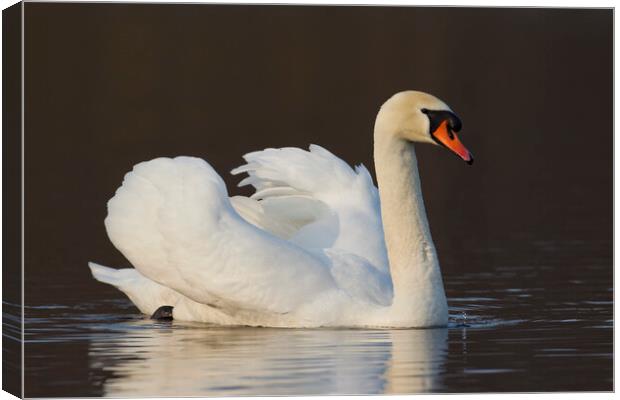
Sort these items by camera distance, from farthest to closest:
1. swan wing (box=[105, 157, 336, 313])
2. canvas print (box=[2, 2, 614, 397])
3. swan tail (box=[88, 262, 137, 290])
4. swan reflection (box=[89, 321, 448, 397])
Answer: swan tail (box=[88, 262, 137, 290]) → swan wing (box=[105, 157, 336, 313]) → canvas print (box=[2, 2, 614, 397]) → swan reflection (box=[89, 321, 448, 397])

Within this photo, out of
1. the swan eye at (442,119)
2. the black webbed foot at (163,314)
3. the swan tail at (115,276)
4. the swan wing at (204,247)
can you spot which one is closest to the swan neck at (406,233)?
the swan eye at (442,119)

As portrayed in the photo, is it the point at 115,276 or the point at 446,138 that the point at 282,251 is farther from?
the point at 115,276

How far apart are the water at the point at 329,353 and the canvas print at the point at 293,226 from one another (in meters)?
0.02

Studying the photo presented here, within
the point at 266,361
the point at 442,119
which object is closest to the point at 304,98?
the point at 442,119

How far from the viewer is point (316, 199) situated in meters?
16.6

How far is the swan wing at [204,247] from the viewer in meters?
15.0

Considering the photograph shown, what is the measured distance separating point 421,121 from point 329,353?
1.73 metres

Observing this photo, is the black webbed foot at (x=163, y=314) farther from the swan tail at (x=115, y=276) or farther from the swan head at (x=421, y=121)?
→ the swan head at (x=421, y=121)

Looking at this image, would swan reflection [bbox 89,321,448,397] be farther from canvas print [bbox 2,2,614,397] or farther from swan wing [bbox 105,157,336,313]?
swan wing [bbox 105,157,336,313]

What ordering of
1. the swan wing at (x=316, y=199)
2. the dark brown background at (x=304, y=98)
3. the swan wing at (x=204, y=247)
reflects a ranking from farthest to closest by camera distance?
the swan wing at (x=316, y=199) → the swan wing at (x=204, y=247) → the dark brown background at (x=304, y=98)

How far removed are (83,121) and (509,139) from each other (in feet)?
17.3

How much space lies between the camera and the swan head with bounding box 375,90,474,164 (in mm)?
14891

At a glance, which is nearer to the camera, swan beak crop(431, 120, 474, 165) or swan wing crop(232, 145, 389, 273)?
swan beak crop(431, 120, 474, 165)

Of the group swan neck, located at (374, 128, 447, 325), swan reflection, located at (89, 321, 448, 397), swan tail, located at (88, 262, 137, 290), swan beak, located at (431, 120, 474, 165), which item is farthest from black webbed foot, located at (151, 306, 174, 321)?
swan beak, located at (431, 120, 474, 165)
